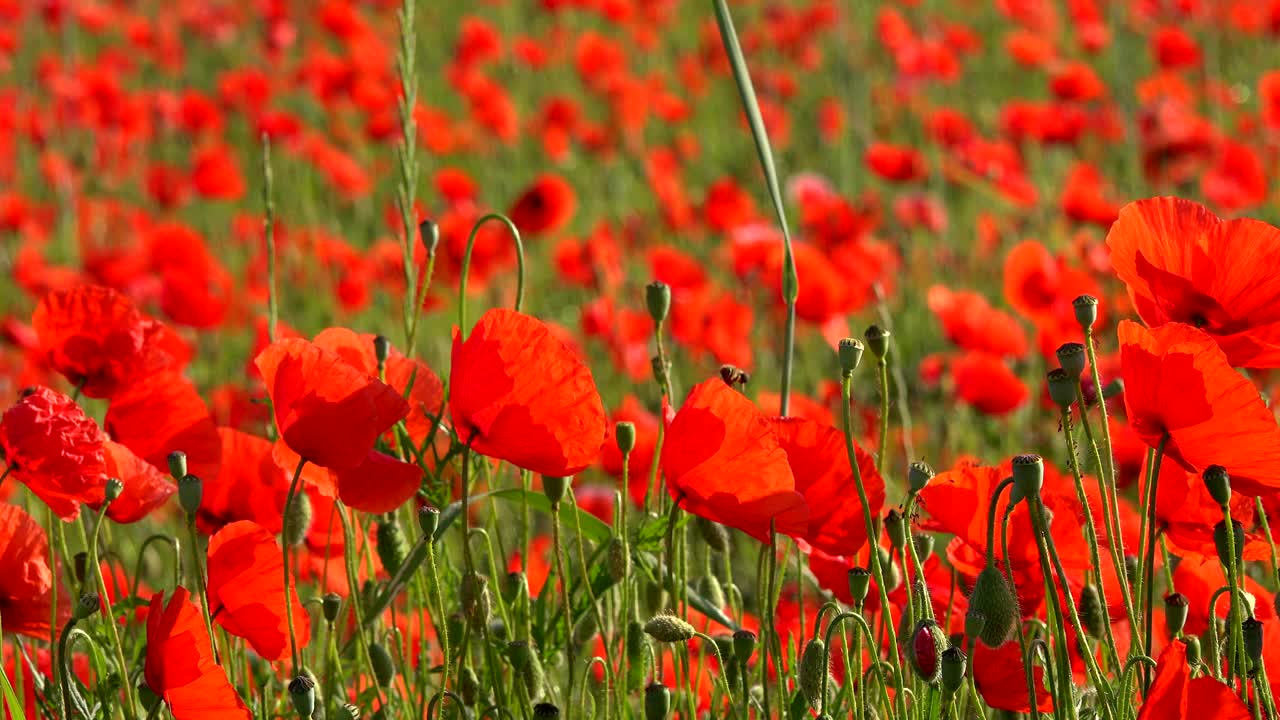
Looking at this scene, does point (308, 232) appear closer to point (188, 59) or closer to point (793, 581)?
point (793, 581)

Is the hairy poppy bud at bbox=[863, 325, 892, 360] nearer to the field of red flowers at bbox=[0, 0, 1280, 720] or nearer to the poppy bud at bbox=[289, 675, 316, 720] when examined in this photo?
the field of red flowers at bbox=[0, 0, 1280, 720]

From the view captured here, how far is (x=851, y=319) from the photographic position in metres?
4.98

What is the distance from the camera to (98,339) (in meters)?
1.79

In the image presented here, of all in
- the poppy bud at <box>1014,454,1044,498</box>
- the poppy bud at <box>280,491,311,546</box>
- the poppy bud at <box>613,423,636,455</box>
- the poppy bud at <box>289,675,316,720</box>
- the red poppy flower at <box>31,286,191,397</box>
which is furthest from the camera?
the red poppy flower at <box>31,286,191,397</box>

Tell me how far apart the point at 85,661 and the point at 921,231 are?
4.53 metres

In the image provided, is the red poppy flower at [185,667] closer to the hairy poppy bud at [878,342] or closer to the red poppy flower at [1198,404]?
the hairy poppy bud at [878,342]

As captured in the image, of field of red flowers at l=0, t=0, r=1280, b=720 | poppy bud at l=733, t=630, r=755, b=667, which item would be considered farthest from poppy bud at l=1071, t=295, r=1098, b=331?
poppy bud at l=733, t=630, r=755, b=667

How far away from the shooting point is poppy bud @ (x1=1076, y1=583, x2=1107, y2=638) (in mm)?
1443

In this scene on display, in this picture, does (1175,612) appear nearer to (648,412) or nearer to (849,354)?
(849,354)

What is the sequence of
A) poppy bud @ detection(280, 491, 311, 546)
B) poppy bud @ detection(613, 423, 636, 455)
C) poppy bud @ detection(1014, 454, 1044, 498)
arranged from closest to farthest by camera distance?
poppy bud @ detection(1014, 454, 1044, 498)
poppy bud @ detection(613, 423, 636, 455)
poppy bud @ detection(280, 491, 311, 546)

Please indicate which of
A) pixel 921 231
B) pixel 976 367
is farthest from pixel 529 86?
pixel 976 367

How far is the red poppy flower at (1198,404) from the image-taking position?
1.25 m

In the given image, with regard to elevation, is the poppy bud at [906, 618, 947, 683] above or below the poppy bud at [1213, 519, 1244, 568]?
below

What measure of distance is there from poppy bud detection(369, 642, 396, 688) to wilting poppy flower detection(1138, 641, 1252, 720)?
715 mm
